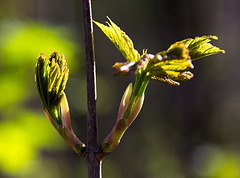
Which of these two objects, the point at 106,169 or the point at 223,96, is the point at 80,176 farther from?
the point at 223,96

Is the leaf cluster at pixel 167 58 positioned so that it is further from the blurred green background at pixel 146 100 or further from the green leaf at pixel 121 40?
the blurred green background at pixel 146 100

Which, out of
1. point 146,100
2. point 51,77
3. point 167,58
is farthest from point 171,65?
point 146,100

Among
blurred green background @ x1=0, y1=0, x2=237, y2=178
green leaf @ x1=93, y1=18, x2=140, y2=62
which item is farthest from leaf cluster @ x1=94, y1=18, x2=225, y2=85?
blurred green background @ x1=0, y1=0, x2=237, y2=178

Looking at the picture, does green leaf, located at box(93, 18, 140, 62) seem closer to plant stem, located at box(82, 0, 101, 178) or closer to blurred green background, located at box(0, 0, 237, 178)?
plant stem, located at box(82, 0, 101, 178)

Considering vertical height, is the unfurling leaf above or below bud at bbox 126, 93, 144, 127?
above

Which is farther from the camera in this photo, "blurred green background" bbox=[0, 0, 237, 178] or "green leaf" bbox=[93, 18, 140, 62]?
"blurred green background" bbox=[0, 0, 237, 178]

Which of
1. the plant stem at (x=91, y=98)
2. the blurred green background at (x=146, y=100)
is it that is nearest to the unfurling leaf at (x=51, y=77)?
the plant stem at (x=91, y=98)
